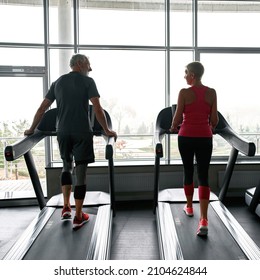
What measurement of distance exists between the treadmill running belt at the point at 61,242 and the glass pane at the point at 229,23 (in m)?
3.45

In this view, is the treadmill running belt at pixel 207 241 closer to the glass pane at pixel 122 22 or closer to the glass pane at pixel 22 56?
the glass pane at pixel 122 22

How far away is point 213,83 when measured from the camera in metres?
4.75

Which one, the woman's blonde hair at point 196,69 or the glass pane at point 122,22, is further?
the glass pane at point 122,22

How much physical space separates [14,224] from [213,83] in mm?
3547

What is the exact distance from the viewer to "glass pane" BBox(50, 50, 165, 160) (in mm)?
4688

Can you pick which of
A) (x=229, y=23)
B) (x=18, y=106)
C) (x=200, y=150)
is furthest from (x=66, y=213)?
(x=229, y=23)

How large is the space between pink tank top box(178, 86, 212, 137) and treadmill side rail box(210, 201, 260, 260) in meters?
0.95

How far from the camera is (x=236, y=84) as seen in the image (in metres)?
4.79

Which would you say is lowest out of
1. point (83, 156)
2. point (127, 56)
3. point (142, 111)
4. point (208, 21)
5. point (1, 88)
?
point (83, 156)

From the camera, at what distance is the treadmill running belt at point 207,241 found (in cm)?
232

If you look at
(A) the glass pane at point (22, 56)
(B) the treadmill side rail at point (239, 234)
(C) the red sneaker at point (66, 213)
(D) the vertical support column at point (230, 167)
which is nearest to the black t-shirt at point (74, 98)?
(C) the red sneaker at point (66, 213)

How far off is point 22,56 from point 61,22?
800 mm
